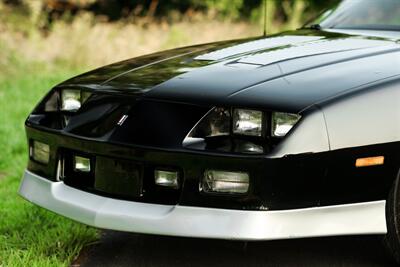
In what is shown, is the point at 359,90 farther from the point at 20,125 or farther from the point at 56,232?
the point at 20,125

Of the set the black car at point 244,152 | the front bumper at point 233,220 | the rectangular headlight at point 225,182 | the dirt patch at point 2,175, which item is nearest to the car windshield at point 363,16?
the black car at point 244,152

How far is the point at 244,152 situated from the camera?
3.04 meters

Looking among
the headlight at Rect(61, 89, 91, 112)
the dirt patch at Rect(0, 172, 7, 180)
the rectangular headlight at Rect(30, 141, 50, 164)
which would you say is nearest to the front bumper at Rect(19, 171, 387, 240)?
the rectangular headlight at Rect(30, 141, 50, 164)

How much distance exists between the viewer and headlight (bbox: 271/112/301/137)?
Result: 3035 millimetres

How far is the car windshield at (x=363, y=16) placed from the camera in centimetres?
432

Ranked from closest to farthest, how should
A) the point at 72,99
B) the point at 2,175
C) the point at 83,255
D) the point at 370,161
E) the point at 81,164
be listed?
the point at 370,161 < the point at 81,164 < the point at 72,99 < the point at 83,255 < the point at 2,175

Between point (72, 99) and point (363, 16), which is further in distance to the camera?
point (363, 16)

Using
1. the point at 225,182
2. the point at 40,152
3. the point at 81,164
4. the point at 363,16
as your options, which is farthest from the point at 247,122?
the point at 363,16

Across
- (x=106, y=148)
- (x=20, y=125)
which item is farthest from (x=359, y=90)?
(x=20, y=125)

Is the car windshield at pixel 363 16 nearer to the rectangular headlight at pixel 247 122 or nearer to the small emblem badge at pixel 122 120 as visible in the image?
the rectangular headlight at pixel 247 122

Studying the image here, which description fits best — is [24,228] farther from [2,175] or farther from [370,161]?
[370,161]

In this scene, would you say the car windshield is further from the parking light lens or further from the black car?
the parking light lens

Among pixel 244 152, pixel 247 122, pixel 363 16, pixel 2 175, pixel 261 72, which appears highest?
pixel 363 16

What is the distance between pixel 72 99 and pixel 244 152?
100cm
